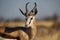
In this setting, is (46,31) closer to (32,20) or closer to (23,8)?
(32,20)

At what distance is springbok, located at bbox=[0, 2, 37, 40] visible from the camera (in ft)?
4.85

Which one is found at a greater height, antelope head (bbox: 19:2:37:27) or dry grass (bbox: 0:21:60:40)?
antelope head (bbox: 19:2:37:27)

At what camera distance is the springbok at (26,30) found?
4.85ft

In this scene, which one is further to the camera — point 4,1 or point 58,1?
point 4,1

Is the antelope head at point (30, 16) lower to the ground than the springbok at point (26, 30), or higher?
higher

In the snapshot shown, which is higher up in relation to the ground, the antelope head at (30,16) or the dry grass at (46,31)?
the antelope head at (30,16)

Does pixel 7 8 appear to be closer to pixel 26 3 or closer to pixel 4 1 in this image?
pixel 4 1

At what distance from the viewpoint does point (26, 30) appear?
1508 mm

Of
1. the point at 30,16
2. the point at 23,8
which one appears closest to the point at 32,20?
the point at 30,16

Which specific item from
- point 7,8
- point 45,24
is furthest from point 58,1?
point 7,8

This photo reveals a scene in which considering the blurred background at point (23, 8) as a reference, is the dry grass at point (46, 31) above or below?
below

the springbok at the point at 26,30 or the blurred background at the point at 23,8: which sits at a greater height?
the blurred background at the point at 23,8

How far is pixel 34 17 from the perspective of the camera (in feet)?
4.90

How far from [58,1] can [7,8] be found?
607 mm
